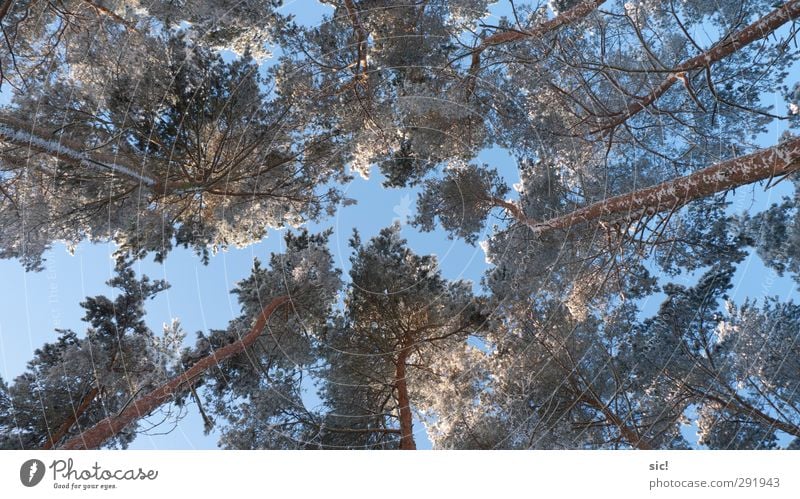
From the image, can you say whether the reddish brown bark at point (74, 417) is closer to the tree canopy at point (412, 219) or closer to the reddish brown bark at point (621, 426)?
the tree canopy at point (412, 219)

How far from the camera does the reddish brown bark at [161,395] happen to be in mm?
6004

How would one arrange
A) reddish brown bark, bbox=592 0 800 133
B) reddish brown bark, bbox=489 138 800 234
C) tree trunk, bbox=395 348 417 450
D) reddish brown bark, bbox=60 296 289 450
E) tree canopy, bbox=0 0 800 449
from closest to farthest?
reddish brown bark, bbox=489 138 800 234 < reddish brown bark, bbox=592 0 800 133 < reddish brown bark, bbox=60 296 289 450 < tree canopy, bbox=0 0 800 449 < tree trunk, bbox=395 348 417 450

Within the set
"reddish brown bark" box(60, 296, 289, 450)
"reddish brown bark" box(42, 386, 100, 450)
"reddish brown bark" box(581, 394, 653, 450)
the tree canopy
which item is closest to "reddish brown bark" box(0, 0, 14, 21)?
the tree canopy

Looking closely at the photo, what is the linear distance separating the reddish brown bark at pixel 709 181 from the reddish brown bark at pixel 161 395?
5850 millimetres

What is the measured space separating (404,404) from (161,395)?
384cm

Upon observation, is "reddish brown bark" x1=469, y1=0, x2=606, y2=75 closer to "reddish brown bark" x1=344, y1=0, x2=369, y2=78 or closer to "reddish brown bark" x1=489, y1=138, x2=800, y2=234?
"reddish brown bark" x1=344, y1=0, x2=369, y2=78

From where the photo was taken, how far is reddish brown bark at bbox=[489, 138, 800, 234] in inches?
193

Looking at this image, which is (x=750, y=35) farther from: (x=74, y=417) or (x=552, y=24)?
(x=74, y=417)

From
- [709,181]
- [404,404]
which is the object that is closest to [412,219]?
[404,404]

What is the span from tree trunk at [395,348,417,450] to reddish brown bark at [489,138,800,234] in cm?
439

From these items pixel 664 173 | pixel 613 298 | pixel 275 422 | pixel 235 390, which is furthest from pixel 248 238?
pixel 664 173

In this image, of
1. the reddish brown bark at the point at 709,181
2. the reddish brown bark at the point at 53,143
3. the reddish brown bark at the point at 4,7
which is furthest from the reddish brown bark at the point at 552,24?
the reddish brown bark at the point at 4,7
